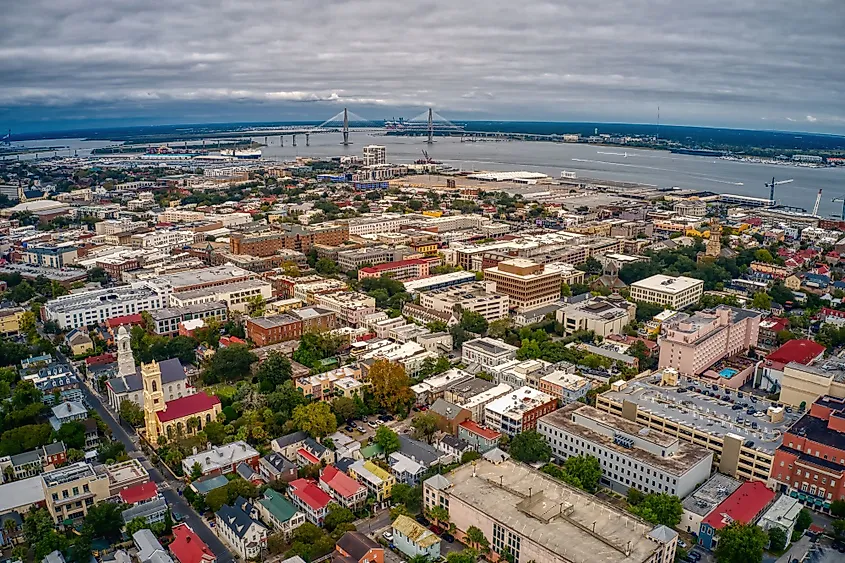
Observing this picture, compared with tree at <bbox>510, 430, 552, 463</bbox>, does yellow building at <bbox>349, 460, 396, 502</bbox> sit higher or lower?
lower

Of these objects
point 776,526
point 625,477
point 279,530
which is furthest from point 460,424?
point 776,526

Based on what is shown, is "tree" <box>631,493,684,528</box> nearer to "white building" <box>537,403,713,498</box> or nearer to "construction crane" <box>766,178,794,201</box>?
"white building" <box>537,403,713,498</box>

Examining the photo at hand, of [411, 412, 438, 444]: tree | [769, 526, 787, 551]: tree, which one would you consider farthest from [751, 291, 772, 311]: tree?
[411, 412, 438, 444]: tree

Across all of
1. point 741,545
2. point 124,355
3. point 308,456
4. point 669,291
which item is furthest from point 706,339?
point 124,355

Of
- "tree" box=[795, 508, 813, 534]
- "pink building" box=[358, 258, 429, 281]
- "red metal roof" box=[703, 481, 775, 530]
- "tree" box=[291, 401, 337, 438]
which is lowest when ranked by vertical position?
"tree" box=[795, 508, 813, 534]

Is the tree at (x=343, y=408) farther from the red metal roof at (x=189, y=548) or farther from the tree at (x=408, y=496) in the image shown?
the red metal roof at (x=189, y=548)
